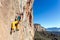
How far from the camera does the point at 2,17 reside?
1070 cm

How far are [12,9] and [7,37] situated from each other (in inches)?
89.9

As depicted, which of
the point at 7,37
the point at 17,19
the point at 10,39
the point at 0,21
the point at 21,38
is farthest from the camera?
the point at 21,38

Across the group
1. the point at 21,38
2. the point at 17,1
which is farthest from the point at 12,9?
the point at 21,38

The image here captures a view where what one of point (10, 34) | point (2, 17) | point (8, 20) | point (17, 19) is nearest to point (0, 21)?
point (2, 17)

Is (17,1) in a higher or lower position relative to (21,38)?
higher

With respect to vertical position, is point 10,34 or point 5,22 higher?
point 5,22

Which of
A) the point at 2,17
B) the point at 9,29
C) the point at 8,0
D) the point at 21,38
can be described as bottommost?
the point at 21,38

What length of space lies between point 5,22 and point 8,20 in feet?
1.68

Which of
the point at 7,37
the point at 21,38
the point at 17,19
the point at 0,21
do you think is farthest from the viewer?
the point at 21,38

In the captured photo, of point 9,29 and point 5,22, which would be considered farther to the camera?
point 9,29

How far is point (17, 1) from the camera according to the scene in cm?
1344

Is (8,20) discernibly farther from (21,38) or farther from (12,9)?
(21,38)

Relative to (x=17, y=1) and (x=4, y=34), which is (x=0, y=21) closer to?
(x=4, y=34)

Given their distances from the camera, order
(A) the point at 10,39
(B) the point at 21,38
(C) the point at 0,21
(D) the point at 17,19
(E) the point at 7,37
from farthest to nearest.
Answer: (B) the point at 21,38
(D) the point at 17,19
(A) the point at 10,39
(E) the point at 7,37
(C) the point at 0,21
